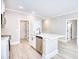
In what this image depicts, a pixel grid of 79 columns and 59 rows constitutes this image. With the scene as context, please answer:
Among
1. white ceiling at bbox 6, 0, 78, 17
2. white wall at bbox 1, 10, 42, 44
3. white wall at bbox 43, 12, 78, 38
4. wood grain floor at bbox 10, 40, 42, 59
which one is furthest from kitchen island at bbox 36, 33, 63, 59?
white wall at bbox 1, 10, 42, 44

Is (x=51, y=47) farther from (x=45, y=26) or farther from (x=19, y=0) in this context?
(x=45, y=26)

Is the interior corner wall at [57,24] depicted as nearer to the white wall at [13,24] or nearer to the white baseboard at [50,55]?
the white wall at [13,24]

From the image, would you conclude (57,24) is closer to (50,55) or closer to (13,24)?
(13,24)

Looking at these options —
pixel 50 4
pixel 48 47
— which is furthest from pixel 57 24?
pixel 48 47

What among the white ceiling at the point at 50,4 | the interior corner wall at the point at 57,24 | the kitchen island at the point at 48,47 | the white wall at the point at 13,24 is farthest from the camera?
the white wall at the point at 13,24

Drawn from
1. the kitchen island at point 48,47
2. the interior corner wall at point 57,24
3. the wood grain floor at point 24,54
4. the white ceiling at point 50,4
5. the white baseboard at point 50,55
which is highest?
the white ceiling at point 50,4

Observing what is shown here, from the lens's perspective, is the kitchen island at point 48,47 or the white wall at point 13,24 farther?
the white wall at point 13,24

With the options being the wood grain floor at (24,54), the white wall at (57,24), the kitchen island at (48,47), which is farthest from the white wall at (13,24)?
the kitchen island at (48,47)

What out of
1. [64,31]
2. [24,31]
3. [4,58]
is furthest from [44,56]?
[24,31]

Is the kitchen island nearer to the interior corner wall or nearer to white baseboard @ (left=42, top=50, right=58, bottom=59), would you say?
white baseboard @ (left=42, top=50, right=58, bottom=59)

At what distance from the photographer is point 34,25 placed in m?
7.64

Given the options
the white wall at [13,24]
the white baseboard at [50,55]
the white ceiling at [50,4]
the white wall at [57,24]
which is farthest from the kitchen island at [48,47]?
the white wall at [13,24]

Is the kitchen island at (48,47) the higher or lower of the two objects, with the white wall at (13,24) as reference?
lower

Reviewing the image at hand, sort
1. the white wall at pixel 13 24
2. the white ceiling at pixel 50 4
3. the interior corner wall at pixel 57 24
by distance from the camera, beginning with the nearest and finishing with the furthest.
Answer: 1. the white ceiling at pixel 50 4
2. the interior corner wall at pixel 57 24
3. the white wall at pixel 13 24
